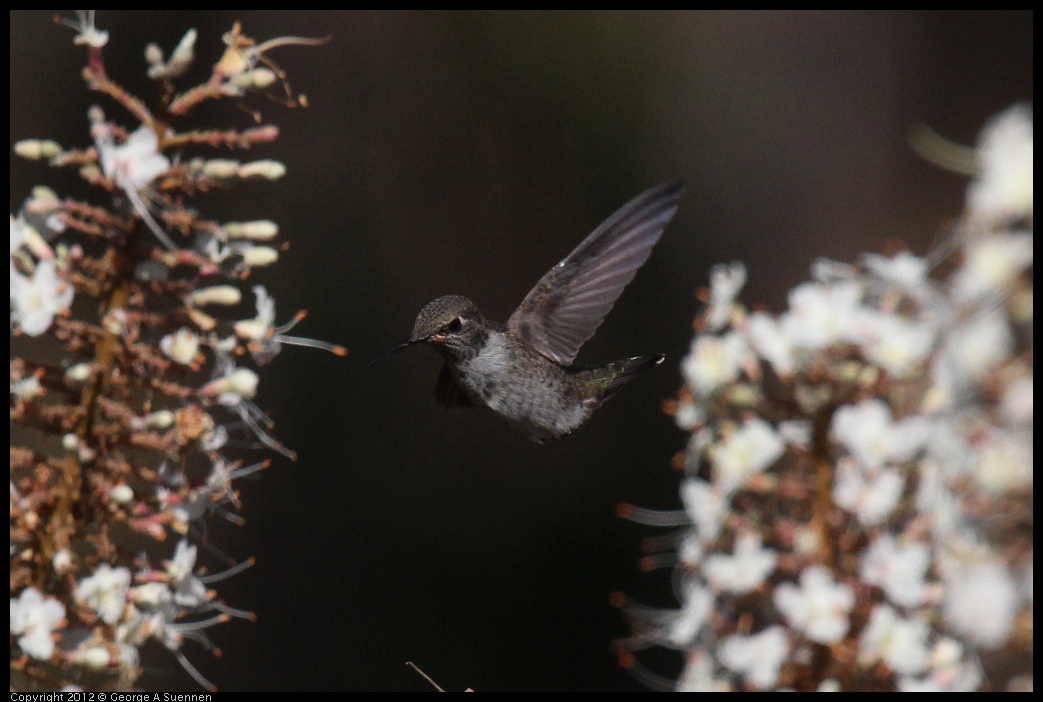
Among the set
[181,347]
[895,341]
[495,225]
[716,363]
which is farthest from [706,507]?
[495,225]

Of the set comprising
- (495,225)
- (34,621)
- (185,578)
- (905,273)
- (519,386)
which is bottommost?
(34,621)

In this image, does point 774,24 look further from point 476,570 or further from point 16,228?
point 16,228

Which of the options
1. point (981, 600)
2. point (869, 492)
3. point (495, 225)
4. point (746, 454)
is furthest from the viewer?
point (495, 225)

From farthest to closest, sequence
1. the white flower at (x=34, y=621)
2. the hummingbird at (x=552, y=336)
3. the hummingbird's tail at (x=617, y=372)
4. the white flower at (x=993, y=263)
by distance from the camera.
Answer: the hummingbird's tail at (x=617, y=372), the hummingbird at (x=552, y=336), the white flower at (x=993, y=263), the white flower at (x=34, y=621)

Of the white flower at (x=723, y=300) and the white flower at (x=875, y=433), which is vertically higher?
the white flower at (x=723, y=300)

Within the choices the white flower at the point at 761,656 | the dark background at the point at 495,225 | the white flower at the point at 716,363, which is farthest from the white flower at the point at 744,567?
the dark background at the point at 495,225

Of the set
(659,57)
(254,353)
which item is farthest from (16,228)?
(659,57)

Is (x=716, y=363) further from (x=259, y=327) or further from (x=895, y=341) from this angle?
(x=259, y=327)

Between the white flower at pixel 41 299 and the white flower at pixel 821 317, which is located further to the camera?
the white flower at pixel 821 317

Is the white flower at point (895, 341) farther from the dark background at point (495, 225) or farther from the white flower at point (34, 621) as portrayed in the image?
the dark background at point (495, 225)
